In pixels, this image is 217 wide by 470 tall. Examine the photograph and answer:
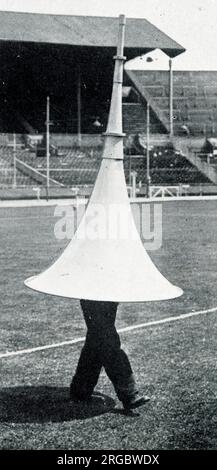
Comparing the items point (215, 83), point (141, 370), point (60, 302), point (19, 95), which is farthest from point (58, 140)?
point (141, 370)


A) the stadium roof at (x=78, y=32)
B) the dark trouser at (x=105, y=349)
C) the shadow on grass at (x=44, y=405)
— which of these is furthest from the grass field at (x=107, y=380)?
the stadium roof at (x=78, y=32)

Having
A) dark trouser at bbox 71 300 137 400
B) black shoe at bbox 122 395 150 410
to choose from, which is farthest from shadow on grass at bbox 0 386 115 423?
dark trouser at bbox 71 300 137 400

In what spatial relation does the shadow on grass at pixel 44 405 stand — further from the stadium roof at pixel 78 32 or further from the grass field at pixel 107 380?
the stadium roof at pixel 78 32

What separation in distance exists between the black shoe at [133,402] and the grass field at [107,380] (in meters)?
0.05

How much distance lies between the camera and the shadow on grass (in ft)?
17.8

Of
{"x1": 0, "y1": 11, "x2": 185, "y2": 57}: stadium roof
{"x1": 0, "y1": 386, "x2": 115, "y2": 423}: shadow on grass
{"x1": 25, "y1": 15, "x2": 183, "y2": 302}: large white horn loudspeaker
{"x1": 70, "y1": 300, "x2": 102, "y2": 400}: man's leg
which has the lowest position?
{"x1": 0, "y1": 386, "x2": 115, "y2": 423}: shadow on grass

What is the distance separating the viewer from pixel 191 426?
17.3 ft

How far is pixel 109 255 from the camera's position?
5070 mm

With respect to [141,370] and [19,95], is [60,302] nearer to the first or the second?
[141,370]

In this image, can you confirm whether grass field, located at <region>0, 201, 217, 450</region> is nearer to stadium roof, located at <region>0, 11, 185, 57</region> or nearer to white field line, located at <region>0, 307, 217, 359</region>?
white field line, located at <region>0, 307, 217, 359</region>

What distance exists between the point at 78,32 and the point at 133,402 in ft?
158

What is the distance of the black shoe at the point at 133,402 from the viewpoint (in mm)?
5555

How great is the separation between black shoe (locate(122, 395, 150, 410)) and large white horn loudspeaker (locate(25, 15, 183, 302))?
0.84m
